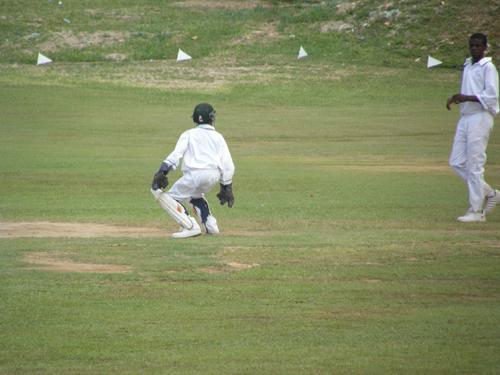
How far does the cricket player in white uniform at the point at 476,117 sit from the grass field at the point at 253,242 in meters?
0.50

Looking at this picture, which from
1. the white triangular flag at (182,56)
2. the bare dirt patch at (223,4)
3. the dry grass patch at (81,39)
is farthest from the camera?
the bare dirt patch at (223,4)

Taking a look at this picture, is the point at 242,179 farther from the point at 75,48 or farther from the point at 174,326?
the point at 75,48

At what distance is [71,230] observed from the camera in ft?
48.4

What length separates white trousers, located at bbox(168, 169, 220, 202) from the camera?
1405 centimetres

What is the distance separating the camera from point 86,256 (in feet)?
40.7

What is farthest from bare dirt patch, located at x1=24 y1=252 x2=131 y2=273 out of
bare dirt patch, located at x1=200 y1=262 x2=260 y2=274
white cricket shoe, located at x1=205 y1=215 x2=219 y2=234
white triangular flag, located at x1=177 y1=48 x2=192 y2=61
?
white triangular flag, located at x1=177 y1=48 x2=192 y2=61

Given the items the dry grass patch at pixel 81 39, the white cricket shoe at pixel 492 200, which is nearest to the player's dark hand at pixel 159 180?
the white cricket shoe at pixel 492 200

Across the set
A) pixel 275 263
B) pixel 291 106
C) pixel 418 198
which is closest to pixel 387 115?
pixel 291 106

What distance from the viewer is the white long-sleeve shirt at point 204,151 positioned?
14.0 metres

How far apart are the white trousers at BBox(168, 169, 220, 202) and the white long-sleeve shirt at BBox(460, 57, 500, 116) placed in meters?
3.55

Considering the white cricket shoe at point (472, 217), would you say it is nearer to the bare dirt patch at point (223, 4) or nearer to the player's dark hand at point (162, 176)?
the player's dark hand at point (162, 176)

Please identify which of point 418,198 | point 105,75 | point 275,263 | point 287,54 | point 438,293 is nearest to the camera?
point 438,293

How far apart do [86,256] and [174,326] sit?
9.85ft

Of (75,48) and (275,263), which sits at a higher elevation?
(75,48)
